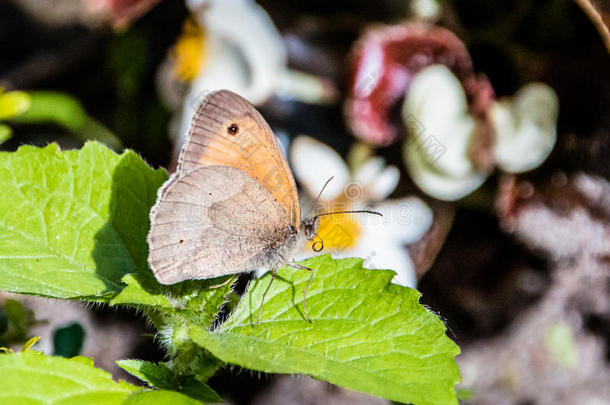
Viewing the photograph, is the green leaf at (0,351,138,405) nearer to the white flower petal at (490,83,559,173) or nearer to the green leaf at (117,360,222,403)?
the green leaf at (117,360,222,403)

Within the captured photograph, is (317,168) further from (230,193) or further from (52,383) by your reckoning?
(52,383)

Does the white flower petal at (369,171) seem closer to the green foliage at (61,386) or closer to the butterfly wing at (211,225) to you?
the butterfly wing at (211,225)

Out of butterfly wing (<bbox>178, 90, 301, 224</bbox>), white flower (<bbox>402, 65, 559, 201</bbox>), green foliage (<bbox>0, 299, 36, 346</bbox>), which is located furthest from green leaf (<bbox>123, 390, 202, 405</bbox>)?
white flower (<bbox>402, 65, 559, 201</bbox>)

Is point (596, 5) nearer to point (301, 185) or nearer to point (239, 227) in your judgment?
point (301, 185)

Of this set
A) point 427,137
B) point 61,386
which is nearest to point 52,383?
point 61,386

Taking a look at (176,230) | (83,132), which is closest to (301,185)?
(83,132)

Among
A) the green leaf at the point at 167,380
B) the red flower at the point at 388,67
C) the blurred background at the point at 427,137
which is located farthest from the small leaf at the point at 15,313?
the red flower at the point at 388,67
